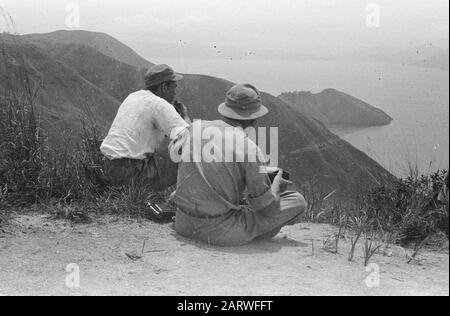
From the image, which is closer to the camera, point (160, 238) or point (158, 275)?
point (158, 275)

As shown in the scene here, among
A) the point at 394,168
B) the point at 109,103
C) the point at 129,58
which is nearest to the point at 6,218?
the point at 394,168

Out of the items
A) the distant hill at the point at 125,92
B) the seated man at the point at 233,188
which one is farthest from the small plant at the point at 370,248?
the distant hill at the point at 125,92

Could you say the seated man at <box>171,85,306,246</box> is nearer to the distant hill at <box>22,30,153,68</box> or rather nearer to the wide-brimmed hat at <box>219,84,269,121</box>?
the wide-brimmed hat at <box>219,84,269,121</box>

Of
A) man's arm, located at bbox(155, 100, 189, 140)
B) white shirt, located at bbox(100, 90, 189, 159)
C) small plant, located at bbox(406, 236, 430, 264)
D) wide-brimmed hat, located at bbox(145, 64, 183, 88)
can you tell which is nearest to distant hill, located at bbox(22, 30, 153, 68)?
wide-brimmed hat, located at bbox(145, 64, 183, 88)

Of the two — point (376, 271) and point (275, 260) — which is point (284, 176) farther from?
point (376, 271)

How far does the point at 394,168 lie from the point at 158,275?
6.65 feet

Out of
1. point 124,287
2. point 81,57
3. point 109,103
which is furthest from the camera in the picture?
point 81,57

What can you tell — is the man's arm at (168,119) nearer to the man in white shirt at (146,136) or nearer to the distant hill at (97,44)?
the man in white shirt at (146,136)

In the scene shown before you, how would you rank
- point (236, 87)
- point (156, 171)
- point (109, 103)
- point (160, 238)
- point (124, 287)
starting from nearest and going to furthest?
point (124, 287) < point (236, 87) < point (160, 238) < point (156, 171) < point (109, 103)

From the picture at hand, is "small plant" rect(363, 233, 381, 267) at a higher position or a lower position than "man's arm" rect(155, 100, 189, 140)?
lower

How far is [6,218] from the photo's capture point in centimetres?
431

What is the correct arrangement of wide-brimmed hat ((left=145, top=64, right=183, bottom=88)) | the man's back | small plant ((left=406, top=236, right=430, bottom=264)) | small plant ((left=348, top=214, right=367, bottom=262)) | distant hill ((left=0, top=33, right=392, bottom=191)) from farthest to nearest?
distant hill ((left=0, top=33, right=392, bottom=191))
wide-brimmed hat ((left=145, top=64, right=183, bottom=88))
small plant ((left=348, top=214, right=367, bottom=262))
the man's back
small plant ((left=406, top=236, right=430, bottom=264))

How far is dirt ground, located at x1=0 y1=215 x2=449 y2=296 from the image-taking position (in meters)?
3.00

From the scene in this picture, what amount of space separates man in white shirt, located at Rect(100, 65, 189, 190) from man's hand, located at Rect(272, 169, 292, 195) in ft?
3.11
